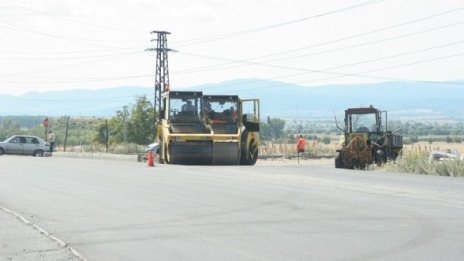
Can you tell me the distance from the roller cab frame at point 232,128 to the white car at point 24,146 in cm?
1813

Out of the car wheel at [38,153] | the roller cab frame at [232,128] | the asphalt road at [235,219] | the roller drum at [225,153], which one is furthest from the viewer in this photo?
the car wheel at [38,153]

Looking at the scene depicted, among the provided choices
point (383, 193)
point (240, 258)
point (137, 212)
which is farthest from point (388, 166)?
point (240, 258)

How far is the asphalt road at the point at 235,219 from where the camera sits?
9.77 m

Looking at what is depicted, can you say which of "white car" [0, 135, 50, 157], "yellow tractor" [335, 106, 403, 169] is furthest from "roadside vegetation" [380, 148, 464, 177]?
"white car" [0, 135, 50, 157]

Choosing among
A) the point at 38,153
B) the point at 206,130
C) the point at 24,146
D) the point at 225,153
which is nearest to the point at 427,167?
the point at 225,153

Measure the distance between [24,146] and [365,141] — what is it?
82.3 feet

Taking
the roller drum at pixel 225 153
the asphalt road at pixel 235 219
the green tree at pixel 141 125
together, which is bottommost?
the asphalt road at pixel 235 219

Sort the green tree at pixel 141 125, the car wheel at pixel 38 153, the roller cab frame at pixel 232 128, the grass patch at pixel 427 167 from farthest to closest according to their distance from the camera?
the green tree at pixel 141 125 < the car wheel at pixel 38 153 < the roller cab frame at pixel 232 128 < the grass patch at pixel 427 167

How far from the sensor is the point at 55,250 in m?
9.97

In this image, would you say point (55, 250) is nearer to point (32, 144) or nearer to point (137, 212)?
point (137, 212)

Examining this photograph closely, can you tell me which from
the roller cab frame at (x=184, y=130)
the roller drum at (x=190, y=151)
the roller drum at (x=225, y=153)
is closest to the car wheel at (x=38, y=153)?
the roller cab frame at (x=184, y=130)

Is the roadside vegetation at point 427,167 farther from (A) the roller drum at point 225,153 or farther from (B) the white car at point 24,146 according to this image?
(B) the white car at point 24,146

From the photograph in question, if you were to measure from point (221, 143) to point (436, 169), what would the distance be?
9.83 metres

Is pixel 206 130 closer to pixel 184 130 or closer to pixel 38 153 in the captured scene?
pixel 184 130
